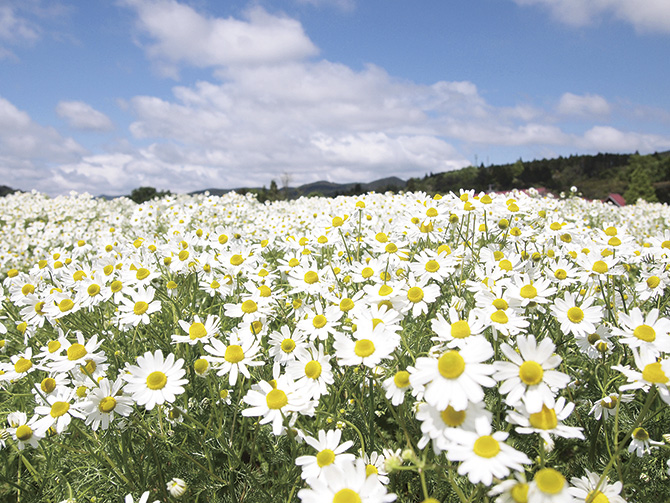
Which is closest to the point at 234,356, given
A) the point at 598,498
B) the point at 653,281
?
the point at 598,498

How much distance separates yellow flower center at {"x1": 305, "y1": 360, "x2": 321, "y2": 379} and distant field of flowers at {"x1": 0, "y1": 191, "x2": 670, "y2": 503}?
0.01 metres

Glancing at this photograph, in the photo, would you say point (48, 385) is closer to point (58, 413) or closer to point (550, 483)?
point (58, 413)

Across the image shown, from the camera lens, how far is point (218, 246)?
3.39 m

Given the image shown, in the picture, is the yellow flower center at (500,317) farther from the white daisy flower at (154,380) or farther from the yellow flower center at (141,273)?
the yellow flower center at (141,273)

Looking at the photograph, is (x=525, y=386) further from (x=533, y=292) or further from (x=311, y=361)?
(x=311, y=361)

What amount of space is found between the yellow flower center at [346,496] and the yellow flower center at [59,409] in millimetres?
1522

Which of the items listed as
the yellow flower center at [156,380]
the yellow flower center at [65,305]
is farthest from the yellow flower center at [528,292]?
the yellow flower center at [65,305]

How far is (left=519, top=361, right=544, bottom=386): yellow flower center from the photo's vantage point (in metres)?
1.19

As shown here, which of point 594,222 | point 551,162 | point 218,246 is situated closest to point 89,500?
point 218,246

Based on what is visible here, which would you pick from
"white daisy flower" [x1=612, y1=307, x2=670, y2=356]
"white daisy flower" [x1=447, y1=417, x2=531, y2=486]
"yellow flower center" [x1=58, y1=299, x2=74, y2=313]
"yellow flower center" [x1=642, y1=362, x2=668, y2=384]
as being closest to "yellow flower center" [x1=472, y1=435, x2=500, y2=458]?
"white daisy flower" [x1=447, y1=417, x2=531, y2=486]

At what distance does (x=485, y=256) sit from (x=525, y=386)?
4.78 feet

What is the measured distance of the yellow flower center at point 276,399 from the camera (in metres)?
1.49

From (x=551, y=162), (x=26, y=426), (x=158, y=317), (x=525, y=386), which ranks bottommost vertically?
(x=26, y=426)

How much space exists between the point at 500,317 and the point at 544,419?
535 millimetres
